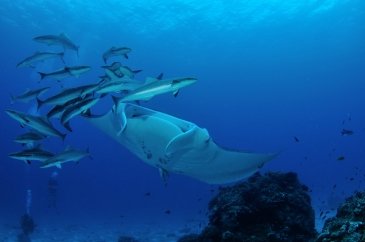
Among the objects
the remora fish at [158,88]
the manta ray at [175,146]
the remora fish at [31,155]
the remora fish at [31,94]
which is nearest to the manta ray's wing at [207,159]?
the manta ray at [175,146]

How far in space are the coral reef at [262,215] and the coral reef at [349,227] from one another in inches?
73.3

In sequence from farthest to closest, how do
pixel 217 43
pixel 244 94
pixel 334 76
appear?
pixel 244 94, pixel 334 76, pixel 217 43

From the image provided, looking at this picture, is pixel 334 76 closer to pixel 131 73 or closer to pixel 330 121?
pixel 330 121

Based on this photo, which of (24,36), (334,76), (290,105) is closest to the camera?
(24,36)

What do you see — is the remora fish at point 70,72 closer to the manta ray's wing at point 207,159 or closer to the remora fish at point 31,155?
the remora fish at point 31,155

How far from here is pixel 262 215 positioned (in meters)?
5.65

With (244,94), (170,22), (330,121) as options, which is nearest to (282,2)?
(170,22)

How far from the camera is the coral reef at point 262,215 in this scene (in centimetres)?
525

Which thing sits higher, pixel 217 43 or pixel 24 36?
pixel 217 43

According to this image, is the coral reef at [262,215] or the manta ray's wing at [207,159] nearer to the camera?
the manta ray's wing at [207,159]

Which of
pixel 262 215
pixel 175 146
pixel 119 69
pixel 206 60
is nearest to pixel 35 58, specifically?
pixel 119 69

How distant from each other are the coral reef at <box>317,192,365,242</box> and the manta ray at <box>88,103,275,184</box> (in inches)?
61.0

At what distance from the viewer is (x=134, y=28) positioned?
38.4 metres

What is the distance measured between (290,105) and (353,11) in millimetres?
49891
